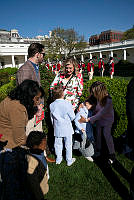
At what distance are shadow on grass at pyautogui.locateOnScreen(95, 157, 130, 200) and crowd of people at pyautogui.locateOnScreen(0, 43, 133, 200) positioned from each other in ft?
0.36

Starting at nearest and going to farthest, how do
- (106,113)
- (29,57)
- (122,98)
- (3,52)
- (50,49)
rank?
(29,57)
(106,113)
(122,98)
(50,49)
(3,52)

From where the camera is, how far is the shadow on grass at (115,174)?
2548 millimetres

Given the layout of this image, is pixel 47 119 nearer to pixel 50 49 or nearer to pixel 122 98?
pixel 122 98

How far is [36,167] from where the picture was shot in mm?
2018

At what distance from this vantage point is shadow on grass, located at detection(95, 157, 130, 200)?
2548mm

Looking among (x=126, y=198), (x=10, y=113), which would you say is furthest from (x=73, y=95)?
(x=126, y=198)

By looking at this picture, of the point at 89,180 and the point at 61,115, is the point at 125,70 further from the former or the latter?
the point at 89,180

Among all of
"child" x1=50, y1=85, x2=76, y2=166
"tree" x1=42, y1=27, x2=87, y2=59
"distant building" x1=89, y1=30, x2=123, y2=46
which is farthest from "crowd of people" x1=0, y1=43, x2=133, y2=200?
"distant building" x1=89, y1=30, x2=123, y2=46

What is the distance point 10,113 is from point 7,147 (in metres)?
0.43

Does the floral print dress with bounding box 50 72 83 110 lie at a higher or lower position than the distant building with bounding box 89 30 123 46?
lower

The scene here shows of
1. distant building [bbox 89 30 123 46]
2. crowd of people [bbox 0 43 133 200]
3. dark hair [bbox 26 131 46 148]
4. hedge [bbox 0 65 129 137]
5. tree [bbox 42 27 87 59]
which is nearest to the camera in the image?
crowd of people [bbox 0 43 133 200]

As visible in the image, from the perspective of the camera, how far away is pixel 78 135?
11.3 ft

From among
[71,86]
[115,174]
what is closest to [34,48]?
[71,86]

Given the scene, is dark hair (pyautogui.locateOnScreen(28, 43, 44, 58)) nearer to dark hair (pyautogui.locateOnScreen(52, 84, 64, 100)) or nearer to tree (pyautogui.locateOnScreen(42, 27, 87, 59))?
dark hair (pyautogui.locateOnScreen(52, 84, 64, 100))
